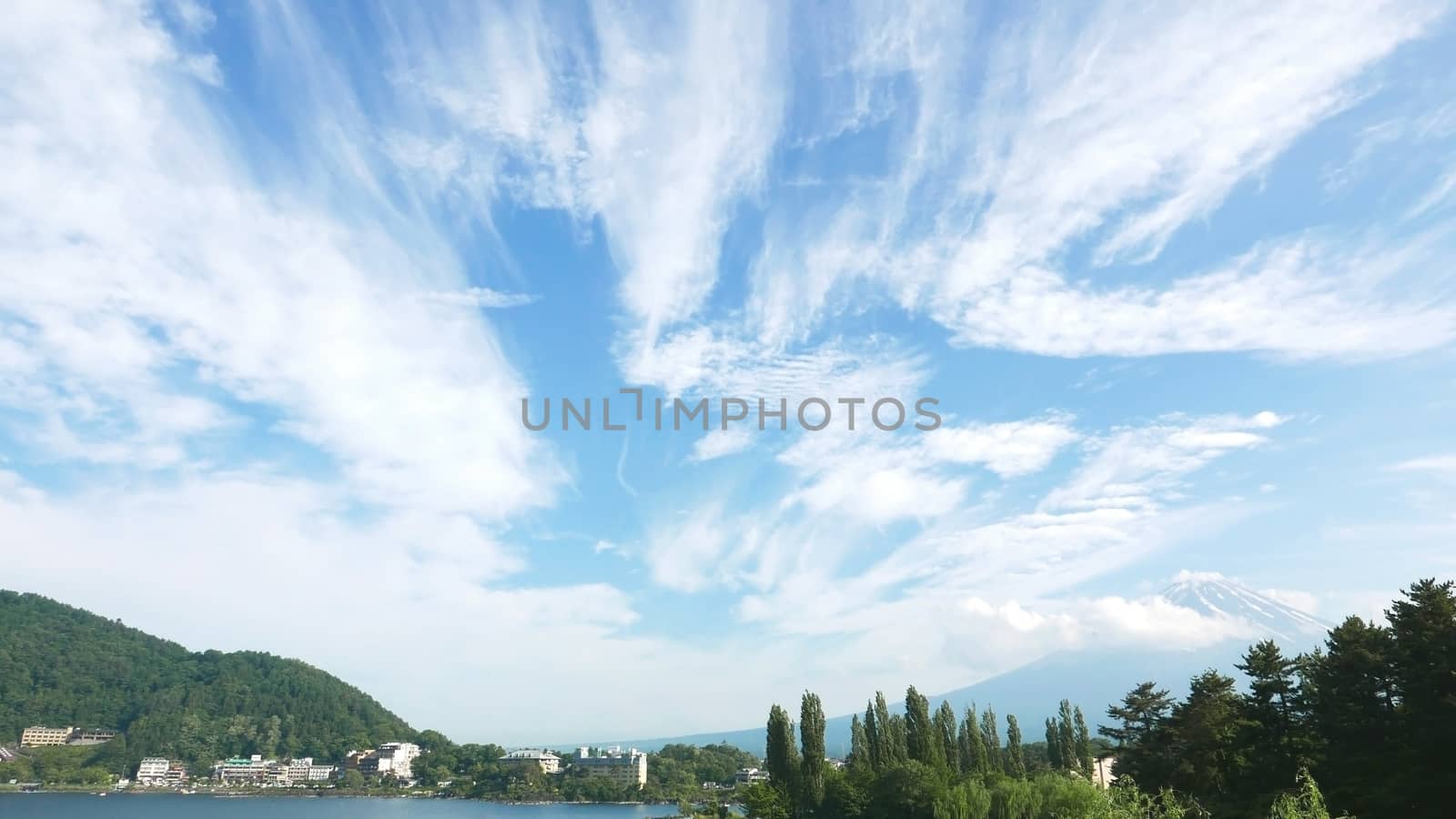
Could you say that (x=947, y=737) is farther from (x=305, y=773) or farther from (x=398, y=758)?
(x=305, y=773)

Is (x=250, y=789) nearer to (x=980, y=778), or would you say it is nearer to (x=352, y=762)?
(x=352, y=762)

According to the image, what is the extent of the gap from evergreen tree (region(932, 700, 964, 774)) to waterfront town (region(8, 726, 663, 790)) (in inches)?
3336

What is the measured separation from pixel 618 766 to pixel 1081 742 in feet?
314

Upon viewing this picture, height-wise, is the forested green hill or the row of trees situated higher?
the forested green hill

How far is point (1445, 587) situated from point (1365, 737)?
4.15m

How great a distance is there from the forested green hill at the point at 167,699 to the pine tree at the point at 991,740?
5748 inches

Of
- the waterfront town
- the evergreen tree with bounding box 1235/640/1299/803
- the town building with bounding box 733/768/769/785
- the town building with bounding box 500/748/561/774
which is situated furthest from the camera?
the town building with bounding box 500/748/561/774

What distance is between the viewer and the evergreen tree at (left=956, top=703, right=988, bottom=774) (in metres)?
50.0

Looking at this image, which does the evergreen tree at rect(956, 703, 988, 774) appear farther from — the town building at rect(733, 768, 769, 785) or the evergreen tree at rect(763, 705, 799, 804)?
the town building at rect(733, 768, 769, 785)

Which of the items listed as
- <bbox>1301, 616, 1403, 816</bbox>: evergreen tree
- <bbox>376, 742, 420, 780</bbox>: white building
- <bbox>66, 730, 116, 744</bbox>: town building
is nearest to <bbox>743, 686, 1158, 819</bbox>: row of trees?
<bbox>1301, 616, 1403, 816</bbox>: evergreen tree

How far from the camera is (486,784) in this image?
13500 cm

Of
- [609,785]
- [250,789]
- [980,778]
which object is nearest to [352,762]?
[250,789]

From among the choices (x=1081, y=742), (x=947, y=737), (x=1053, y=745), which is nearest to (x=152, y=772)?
(x=947, y=737)

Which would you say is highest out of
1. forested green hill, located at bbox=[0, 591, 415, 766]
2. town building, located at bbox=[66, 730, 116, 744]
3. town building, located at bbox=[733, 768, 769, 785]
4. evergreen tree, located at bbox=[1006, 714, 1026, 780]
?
forested green hill, located at bbox=[0, 591, 415, 766]
